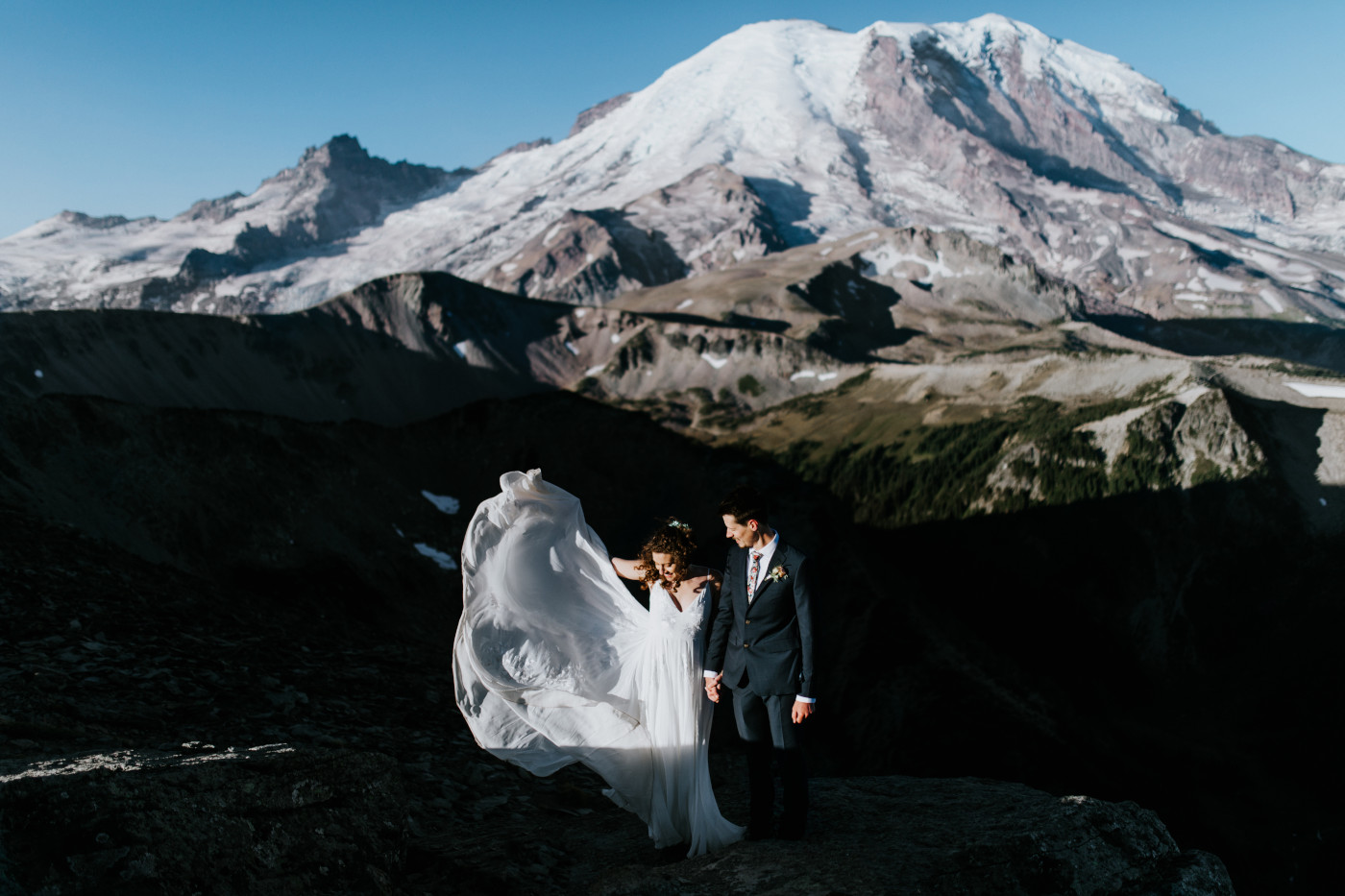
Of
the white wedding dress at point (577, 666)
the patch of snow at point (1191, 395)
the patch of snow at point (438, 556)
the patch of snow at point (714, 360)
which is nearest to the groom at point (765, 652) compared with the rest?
the white wedding dress at point (577, 666)

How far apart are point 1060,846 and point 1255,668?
5918cm

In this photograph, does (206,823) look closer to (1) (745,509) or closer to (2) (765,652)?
(2) (765,652)

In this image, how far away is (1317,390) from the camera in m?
80.8

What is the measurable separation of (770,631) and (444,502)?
44917mm

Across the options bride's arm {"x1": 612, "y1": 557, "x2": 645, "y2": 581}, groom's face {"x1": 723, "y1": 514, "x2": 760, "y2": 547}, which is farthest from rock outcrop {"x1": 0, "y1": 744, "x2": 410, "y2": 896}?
groom's face {"x1": 723, "y1": 514, "x2": 760, "y2": 547}

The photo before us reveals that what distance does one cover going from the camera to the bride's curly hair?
740 centimetres

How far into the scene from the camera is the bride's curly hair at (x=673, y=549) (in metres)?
7.40

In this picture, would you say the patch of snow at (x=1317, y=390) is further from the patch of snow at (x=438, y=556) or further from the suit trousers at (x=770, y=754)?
the suit trousers at (x=770, y=754)

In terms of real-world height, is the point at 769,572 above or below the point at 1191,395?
below

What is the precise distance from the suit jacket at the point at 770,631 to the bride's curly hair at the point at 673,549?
41cm

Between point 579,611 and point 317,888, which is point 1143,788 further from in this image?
point 317,888

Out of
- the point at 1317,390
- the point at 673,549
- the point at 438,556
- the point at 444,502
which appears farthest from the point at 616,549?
the point at 1317,390

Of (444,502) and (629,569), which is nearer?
(629,569)

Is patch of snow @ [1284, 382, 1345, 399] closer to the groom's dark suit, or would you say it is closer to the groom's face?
the groom's dark suit
